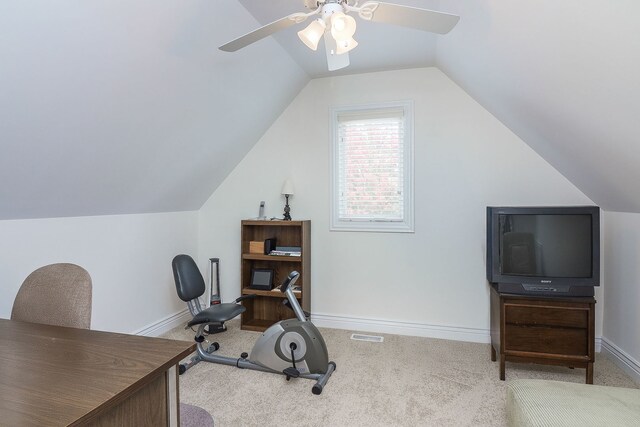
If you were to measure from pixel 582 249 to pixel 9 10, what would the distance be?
3350 millimetres

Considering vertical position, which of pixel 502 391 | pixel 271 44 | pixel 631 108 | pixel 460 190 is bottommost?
pixel 502 391

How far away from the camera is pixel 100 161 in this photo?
2.21 meters

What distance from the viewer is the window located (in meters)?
3.30

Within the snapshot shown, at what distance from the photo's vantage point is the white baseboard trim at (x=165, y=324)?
10.2 ft

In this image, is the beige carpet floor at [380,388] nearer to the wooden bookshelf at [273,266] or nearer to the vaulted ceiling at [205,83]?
the wooden bookshelf at [273,266]

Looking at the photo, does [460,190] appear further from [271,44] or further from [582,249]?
[271,44]

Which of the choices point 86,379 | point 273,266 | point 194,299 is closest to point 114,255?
point 194,299

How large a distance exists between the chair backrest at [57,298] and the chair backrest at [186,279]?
1.29 meters

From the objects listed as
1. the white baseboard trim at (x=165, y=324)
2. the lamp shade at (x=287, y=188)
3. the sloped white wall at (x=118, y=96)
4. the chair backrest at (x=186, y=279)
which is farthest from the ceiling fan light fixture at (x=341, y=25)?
the white baseboard trim at (x=165, y=324)

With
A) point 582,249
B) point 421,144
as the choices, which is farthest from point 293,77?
point 582,249

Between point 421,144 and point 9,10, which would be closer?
point 9,10

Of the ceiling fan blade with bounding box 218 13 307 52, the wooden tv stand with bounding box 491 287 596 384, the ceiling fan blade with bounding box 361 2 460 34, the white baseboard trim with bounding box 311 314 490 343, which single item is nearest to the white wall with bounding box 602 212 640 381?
the wooden tv stand with bounding box 491 287 596 384

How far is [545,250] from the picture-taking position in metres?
2.42

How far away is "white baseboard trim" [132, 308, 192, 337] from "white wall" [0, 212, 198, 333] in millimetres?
33
